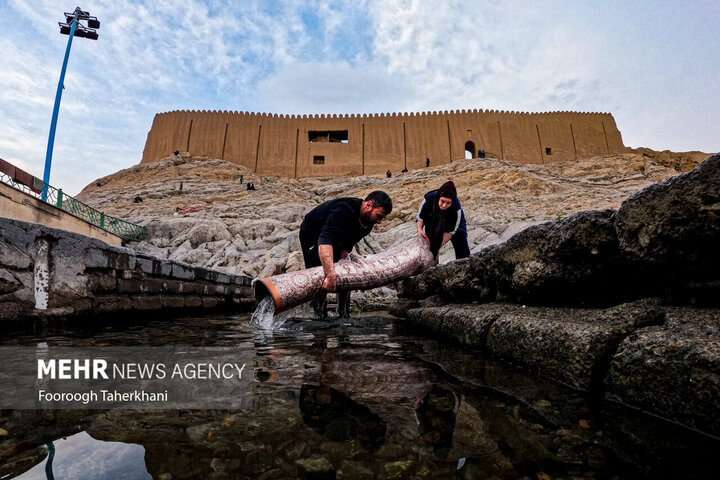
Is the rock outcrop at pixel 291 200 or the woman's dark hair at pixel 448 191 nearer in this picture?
the woman's dark hair at pixel 448 191

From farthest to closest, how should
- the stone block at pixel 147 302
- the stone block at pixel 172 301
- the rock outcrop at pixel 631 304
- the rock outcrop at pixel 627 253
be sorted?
1. the stone block at pixel 172 301
2. the stone block at pixel 147 302
3. the rock outcrop at pixel 627 253
4. the rock outcrop at pixel 631 304

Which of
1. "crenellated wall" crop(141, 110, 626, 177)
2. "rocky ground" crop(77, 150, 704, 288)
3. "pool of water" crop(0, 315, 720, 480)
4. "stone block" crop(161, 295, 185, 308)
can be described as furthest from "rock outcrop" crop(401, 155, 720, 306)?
"crenellated wall" crop(141, 110, 626, 177)

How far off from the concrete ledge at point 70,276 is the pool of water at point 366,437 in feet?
8.51

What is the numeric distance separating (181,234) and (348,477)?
15696 millimetres

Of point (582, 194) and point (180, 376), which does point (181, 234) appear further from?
point (582, 194)

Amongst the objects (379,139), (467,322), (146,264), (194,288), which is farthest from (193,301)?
(379,139)

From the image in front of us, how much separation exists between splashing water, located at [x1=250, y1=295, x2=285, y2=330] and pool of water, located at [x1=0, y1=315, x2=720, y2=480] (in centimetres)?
207

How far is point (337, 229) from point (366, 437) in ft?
9.31

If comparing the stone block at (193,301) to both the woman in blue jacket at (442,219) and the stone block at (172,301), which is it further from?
the woman in blue jacket at (442,219)

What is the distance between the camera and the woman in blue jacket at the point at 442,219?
4.53 metres

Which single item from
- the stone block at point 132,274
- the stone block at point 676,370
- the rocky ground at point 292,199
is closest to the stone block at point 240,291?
the rocky ground at point 292,199

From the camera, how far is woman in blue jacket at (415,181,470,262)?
14.9 feet

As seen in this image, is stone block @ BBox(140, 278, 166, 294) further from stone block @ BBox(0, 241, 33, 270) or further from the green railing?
the green railing

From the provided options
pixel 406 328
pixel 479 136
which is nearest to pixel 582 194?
pixel 479 136
